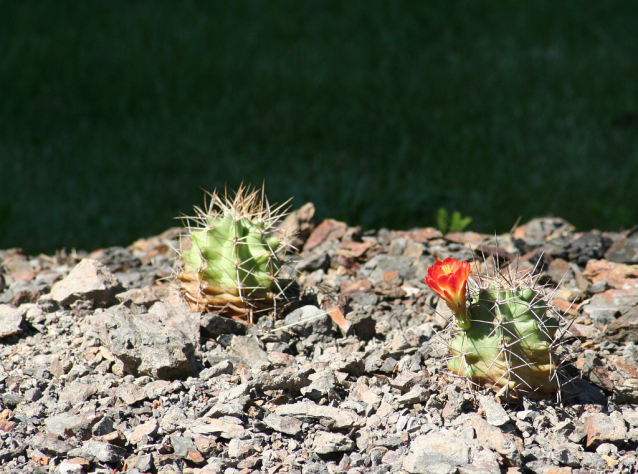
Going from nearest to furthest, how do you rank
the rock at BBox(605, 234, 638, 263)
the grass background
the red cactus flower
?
the red cactus flower, the rock at BBox(605, 234, 638, 263), the grass background

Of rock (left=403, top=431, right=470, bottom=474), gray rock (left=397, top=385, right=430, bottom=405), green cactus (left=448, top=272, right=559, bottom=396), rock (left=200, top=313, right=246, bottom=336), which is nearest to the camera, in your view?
rock (left=403, top=431, right=470, bottom=474)

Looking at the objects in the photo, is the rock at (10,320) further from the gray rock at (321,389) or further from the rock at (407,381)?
the rock at (407,381)

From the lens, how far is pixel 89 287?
10.1 ft

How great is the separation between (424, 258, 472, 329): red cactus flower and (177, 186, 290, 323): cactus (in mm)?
883

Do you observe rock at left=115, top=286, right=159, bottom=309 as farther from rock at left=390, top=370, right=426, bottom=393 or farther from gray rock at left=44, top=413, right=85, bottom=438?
rock at left=390, top=370, right=426, bottom=393

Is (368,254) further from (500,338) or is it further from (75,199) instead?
(75,199)

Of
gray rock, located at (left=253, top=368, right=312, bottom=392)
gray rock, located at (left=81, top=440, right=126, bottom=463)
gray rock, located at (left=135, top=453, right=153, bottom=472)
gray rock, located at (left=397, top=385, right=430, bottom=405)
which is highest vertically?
gray rock, located at (left=253, top=368, right=312, bottom=392)

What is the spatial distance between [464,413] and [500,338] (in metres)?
0.33

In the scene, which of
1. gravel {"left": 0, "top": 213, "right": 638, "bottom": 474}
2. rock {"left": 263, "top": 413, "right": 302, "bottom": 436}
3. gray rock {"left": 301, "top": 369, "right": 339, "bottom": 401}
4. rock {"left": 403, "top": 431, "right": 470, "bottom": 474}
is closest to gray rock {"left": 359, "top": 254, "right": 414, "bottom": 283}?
gravel {"left": 0, "top": 213, "right": 638, "bottom": 474}

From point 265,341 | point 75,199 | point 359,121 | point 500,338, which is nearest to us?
point 500,338

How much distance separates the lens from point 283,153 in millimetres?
7039

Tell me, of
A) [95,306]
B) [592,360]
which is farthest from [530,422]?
[95,306]

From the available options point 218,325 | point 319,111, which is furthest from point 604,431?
point 319,111

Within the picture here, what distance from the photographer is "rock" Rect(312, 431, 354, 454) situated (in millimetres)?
2213
